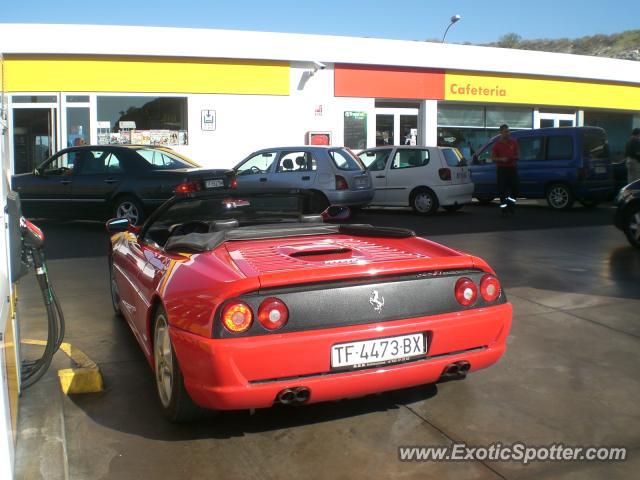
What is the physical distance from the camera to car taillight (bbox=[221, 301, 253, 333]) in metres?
3.24

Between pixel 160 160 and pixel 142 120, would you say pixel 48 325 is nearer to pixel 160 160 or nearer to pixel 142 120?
pixel 160 160

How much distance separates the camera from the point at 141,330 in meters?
4.38

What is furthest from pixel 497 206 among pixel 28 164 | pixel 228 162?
pixel 28 164

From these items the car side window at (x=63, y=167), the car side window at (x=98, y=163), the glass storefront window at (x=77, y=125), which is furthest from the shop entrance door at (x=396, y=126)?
Answer: the car side window at (x=63, y=167)

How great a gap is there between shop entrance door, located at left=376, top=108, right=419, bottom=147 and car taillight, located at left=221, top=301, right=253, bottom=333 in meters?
18.9

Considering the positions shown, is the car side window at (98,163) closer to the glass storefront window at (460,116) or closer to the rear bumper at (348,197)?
the rear bumper at (348,197)

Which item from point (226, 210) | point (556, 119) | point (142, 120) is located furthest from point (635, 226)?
point (556, 119)

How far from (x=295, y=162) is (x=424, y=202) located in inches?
116

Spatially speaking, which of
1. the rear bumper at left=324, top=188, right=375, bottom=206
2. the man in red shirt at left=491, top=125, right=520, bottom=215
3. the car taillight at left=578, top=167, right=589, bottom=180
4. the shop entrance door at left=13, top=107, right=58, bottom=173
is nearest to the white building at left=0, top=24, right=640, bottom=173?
the shop entrance door at left=13, top=107, right=58, bottom=173

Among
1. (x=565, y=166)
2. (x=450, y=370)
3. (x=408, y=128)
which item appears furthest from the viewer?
(x=408, y=128)

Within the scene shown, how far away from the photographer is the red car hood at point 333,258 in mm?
3387

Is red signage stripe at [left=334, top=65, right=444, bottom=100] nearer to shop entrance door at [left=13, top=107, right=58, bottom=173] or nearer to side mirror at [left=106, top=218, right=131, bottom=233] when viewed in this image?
shop entrance door at [left=13, top=107, right=58, bottom=173]

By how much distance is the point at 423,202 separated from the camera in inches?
573

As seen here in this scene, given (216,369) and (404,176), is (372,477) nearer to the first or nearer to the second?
(216,369)
